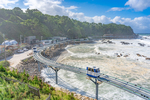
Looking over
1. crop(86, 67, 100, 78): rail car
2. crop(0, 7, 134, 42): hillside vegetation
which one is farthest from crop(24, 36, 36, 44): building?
crop(86, 67, 100, 78): rail car

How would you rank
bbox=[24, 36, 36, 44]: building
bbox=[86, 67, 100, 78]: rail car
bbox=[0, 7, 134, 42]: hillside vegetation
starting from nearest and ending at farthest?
bbox=[86, 67, 100, 78]: rail car
bbox=[24, 36, 36, 44]: building
bbox=[0, 7, 134, 42]: hillside vegetation

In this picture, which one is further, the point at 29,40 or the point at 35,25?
the point at 35,25

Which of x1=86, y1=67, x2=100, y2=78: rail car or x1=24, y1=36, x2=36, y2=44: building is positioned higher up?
x1=24, y1=36, x2=36, y2=44: building

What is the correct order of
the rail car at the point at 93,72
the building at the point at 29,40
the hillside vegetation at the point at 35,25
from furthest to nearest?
the hillside vegetation at the point at 35,25
the building at the point at 29,40
the rail car at the point at 93,72

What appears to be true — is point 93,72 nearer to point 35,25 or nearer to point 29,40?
point 29,40

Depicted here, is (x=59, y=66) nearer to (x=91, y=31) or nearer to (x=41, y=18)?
(x=41, y=18)

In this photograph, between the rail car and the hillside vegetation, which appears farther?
the hillside vegetation

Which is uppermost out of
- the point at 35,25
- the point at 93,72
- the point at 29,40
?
the point at 35,25

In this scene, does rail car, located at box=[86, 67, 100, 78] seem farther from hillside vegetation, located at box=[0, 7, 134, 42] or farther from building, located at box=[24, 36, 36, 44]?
hillside vegetation, located at box=[0, 7, 134, 42]

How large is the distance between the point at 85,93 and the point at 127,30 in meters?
207

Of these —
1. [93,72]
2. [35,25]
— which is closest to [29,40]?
[35,25]

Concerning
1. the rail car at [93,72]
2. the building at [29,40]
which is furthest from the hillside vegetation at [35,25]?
the rail car at [93,72]

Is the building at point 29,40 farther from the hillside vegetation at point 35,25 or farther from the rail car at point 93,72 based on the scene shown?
the rail car at point 93,72

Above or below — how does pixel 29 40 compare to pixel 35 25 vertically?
below
